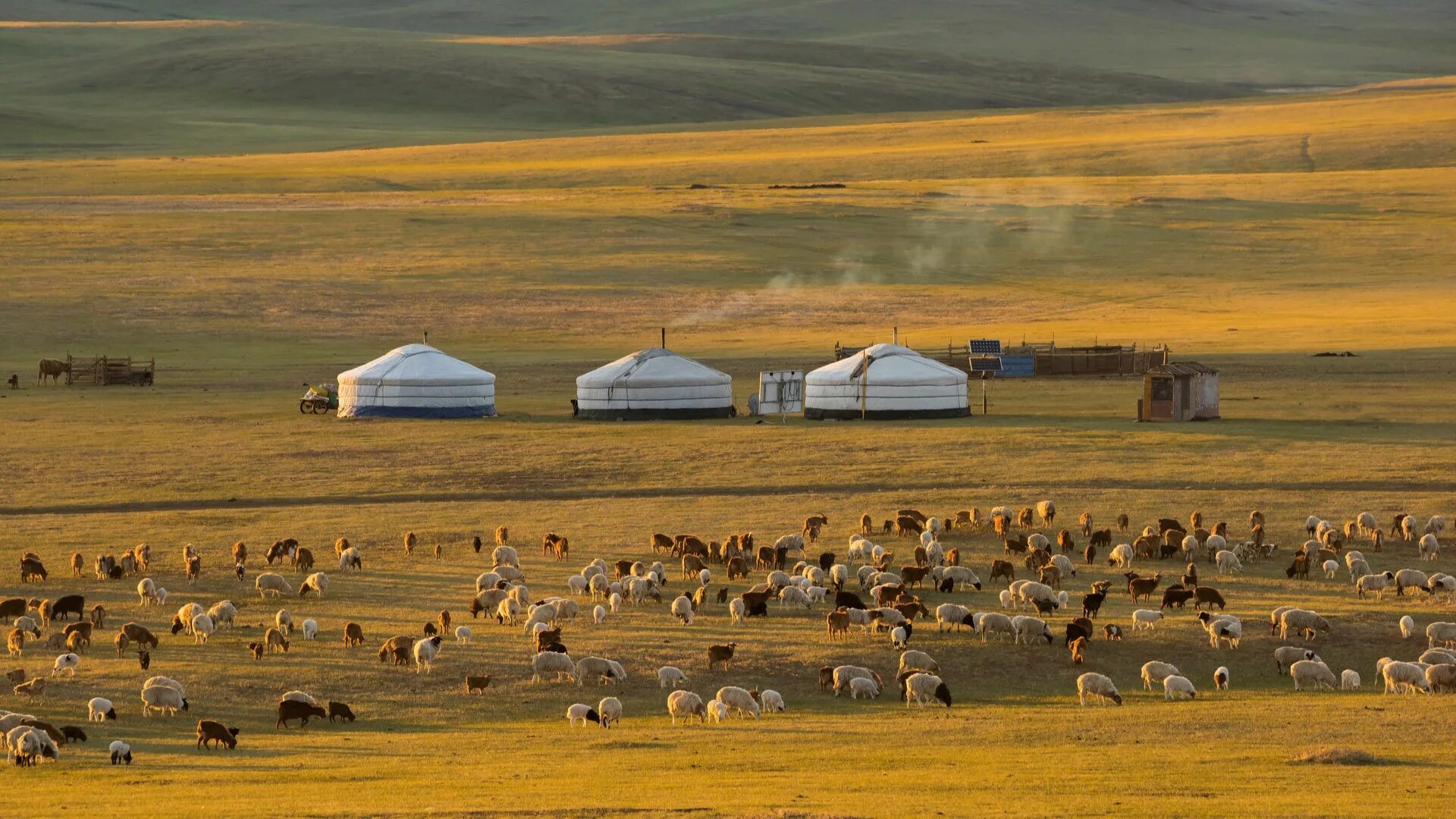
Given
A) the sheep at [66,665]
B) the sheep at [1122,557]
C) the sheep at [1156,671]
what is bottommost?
the sheep at [1156,671]

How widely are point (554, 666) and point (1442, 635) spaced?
488 inches

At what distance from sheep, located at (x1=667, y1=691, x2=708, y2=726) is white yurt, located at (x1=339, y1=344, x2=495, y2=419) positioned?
102ft

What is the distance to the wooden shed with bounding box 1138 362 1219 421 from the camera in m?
49.4

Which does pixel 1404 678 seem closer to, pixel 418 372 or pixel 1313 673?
pixel 1313 673

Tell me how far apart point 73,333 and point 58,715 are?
5162 centimetres

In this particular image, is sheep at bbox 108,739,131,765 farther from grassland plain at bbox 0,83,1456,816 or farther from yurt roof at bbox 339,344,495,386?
yurt roof at bbox 339,344,495,386

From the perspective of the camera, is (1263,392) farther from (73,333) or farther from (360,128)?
(360,128)

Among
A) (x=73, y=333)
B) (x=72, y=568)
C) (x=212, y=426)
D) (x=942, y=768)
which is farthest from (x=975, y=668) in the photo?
(x=73, y=333)

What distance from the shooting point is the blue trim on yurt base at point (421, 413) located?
54188mm

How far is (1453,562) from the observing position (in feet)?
109

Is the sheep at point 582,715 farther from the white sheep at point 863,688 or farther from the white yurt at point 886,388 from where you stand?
the white yurt at point 886,388

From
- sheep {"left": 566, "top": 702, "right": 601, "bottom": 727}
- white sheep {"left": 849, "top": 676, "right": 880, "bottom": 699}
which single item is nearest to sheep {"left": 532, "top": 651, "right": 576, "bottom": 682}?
sheep {"left": 566, "top": 702, "right": 601, "bottom": 727}

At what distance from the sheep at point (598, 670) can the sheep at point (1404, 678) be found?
987 centimetres

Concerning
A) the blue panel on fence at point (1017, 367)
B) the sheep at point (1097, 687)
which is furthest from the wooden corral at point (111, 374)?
the sheep at point (1097, 687)
